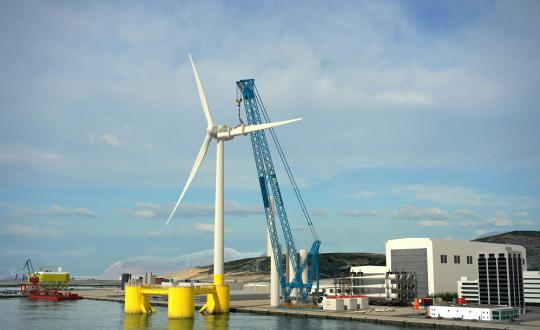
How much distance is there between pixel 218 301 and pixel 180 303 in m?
12.9

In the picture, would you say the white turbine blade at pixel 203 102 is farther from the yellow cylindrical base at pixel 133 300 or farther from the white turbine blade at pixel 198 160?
the yellow cylindrical base at pixel 133 300

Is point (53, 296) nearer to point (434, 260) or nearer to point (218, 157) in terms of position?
point (218, 157)

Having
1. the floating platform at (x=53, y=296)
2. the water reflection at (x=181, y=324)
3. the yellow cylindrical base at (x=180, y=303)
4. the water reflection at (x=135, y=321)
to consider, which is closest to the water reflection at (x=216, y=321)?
the water reflection at (x=181, y=324)

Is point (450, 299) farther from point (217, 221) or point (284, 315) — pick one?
point (217, 221)

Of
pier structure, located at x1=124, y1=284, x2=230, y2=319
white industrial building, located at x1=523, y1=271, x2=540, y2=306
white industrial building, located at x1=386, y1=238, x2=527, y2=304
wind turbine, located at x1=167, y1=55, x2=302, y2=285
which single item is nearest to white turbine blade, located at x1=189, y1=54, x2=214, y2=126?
wind turbine, located at x1=167, y1=55, x2=302, y2=285

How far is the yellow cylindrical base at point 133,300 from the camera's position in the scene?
4498 inches

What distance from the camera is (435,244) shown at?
135625 mm

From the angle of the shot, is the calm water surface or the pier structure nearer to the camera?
the calm water surface

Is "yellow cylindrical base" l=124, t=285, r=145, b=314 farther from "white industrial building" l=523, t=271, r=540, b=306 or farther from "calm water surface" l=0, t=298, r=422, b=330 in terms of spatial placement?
"white industrial building" l=523, t=271, r=540, b=306

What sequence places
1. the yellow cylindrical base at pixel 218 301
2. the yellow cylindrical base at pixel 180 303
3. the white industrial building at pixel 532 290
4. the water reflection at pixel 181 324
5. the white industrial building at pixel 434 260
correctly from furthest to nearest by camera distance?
1. the white industrial building at pixel 434 260
2. the white industrial building at pixel 532 290
3. the yellow cylindrical base at pixel 218 301
4. the yellow cylindrical base at pixel 180 303
5. the water reflection at pixel 181 324

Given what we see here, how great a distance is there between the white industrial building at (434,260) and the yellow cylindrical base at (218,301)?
4739cm

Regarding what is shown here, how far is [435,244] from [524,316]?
34593 mm

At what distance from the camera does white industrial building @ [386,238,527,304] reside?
443ft

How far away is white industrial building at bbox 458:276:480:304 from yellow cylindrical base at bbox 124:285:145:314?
2652 inches
